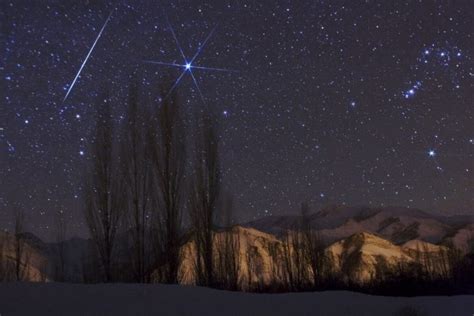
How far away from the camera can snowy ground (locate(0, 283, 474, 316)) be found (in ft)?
22.8

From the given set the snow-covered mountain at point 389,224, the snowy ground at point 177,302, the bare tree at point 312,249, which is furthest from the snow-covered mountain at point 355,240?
the snowy ground at point 177,302

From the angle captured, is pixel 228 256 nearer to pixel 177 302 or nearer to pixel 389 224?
pixel 177 302

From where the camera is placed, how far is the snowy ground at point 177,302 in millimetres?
6949

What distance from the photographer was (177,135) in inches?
651

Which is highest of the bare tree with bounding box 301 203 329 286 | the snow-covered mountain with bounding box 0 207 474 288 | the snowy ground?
the snow-covered mountain with bounding box 0 207 474 288

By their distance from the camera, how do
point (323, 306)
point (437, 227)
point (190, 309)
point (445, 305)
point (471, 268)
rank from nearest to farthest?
1. point (190, 309)
2. point (323, 306)
3. point (445, 305)
4. point (471, 268)
5. point (437, 227)

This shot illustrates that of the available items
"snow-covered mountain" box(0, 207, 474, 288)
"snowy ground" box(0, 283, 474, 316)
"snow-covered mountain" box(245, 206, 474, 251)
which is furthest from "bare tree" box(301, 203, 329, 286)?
"snow-covered mountain" box(245, 206, 474, 251)

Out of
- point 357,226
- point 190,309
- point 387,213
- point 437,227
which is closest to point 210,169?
point 190,309

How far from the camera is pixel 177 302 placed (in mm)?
7609

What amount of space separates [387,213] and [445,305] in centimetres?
13990

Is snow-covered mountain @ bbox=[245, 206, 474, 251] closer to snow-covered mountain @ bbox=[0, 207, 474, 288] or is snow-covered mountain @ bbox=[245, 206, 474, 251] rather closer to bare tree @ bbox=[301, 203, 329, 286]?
snow-covered mountain @ bbox=[0, 207, 474, 288]

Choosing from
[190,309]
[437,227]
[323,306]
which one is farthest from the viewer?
[437,227]

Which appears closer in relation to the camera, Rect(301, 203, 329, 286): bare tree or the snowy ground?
the snowy ground

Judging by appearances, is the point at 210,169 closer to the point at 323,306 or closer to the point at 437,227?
the point at 323,306
